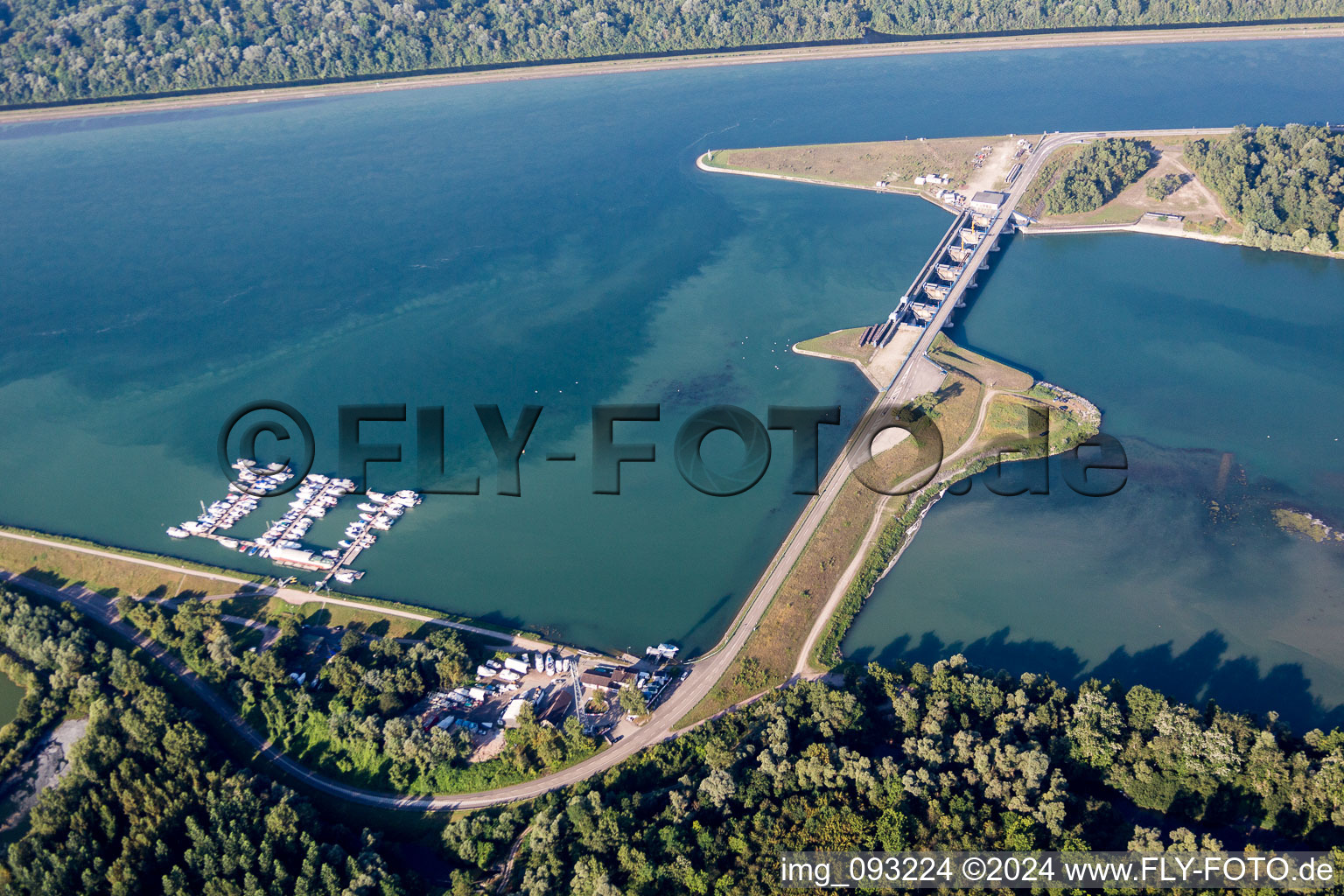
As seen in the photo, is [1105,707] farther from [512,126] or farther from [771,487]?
[512,126]

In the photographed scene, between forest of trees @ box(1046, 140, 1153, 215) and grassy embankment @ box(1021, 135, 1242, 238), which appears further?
forest of trees @ box(1046, 140, 1153, 215)

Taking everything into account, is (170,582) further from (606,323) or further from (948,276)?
(948,276)

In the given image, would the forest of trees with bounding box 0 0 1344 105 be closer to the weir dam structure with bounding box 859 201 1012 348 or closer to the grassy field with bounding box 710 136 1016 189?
the grassy field with bounding box 710 136 1016 189

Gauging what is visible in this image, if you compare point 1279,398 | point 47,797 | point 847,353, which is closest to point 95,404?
point 47,797

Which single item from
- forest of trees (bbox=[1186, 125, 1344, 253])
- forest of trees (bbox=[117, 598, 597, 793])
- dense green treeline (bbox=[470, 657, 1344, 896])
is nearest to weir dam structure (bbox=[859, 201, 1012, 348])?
forest of trees (bbox=[1186, 125, 1344, 253])

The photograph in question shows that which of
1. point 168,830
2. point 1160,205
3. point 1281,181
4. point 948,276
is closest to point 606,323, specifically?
point 948,276

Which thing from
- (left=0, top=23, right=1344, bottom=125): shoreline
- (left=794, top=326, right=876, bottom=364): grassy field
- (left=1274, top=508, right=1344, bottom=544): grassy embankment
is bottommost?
(left=1274, top=508, right=1344, bottom=544): grassy embankment
